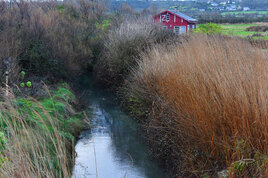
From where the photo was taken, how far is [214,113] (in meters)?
4.39

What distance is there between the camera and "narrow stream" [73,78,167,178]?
19.9ft

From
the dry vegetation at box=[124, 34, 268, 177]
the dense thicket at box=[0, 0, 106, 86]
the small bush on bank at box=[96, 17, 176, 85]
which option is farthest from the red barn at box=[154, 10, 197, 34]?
the dry vegetation at box=[124, 34, 268, 177]

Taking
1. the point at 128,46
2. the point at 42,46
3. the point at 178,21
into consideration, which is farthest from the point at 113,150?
the point at 178,21

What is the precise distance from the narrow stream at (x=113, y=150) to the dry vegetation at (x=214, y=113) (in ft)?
1.61

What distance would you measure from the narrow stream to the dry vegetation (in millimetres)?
489

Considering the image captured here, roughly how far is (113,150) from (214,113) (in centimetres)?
355

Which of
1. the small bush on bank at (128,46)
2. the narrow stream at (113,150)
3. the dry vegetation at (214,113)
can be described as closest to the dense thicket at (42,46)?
the small bush on bank at (128,46)

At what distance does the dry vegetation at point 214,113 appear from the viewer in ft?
12.6

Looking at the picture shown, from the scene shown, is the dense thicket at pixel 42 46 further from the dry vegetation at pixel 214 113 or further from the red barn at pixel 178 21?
the red barn at pixel 178 21

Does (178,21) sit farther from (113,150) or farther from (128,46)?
(113,150)

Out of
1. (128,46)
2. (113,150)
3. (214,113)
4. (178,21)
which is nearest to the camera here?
(214,113)

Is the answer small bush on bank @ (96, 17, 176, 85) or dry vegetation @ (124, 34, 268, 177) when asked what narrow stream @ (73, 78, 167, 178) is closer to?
dry vegetation @ (124, 34, 268, 177)

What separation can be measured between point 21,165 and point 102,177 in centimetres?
329

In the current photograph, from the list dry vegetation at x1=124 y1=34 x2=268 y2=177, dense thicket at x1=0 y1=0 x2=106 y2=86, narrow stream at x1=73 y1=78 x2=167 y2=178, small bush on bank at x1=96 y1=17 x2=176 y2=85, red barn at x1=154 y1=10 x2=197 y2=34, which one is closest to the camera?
dry vegetation at x1=124 y1=34 x2=268 y2=177
